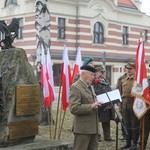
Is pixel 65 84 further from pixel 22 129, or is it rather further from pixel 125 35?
pixel 125 35

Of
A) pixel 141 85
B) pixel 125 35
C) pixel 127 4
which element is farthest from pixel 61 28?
pixel 141 85

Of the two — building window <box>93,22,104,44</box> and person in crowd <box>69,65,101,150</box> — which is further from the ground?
building window <box>93,22,104,44</box>

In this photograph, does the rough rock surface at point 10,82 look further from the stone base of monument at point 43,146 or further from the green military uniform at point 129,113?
the green military uniform at point 129,113

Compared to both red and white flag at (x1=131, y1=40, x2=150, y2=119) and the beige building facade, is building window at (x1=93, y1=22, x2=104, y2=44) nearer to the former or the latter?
the beige building facade

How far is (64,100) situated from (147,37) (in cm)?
3307

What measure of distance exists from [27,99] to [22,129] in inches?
20.4

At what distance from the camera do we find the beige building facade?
33094 mm

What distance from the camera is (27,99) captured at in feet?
24.1

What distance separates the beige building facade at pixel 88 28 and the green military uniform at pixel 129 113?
872 inches

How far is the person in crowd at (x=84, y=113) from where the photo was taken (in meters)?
6.25

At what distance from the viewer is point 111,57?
37.2 metres

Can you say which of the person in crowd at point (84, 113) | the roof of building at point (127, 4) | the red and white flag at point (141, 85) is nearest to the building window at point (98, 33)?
the roof of building at point (127, 4)

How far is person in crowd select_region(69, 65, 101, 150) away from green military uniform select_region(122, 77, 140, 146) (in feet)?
9.10

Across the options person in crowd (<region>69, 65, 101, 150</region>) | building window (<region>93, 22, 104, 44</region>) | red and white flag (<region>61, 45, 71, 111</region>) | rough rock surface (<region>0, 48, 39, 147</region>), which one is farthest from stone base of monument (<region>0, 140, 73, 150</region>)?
building window (<region>93, 22, 104, 44</region>)
